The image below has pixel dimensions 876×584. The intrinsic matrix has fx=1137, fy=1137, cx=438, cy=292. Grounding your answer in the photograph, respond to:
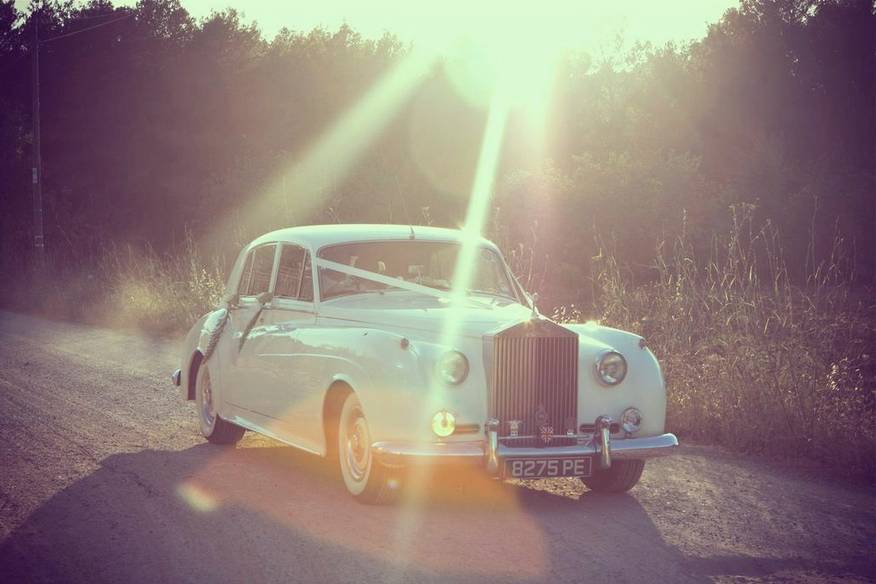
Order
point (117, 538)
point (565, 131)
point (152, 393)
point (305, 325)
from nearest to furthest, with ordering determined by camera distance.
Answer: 1. point (117, 538)
2. point (305, 325)
3. point (152, 393)
4. point (565, 131)

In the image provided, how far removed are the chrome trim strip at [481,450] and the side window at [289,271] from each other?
7.67 ft

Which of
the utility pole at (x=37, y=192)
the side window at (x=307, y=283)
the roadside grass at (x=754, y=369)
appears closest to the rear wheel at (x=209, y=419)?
the side window at (x=307, y=283)

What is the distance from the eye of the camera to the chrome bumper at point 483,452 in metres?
6.57

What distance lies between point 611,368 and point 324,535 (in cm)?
218

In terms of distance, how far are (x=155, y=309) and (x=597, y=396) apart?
50.7ft

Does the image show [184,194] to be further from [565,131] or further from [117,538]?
[117,538]

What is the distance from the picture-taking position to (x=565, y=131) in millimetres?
43281

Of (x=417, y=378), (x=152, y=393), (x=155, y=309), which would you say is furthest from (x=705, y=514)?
(x=155, y=309)

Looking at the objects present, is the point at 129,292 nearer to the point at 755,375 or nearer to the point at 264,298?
the point at 264,298

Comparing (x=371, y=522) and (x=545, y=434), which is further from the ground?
(x=545, y=434)

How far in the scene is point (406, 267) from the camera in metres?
8.62

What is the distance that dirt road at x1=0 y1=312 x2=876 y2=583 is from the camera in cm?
564

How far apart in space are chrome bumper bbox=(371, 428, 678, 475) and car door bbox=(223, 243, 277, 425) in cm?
224

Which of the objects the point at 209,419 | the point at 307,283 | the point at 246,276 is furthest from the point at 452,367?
the point at 209,419
